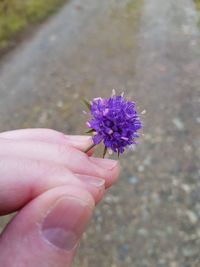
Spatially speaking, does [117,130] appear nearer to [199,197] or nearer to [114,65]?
[199,197]

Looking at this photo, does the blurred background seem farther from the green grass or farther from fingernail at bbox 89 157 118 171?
fingernail at bbox 89 157 118 171

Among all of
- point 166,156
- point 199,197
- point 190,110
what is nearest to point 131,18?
point 190,110

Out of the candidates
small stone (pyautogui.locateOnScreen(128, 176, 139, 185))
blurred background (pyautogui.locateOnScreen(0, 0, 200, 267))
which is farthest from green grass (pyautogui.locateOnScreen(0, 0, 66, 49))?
small stone (pyautogui.locateOnScreen(128, 176, 139, 185))

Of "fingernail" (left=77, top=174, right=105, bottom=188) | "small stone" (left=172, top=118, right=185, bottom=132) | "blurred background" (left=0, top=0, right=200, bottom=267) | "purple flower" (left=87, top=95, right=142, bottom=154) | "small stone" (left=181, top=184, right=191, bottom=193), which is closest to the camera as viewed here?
"fingernail" (left=77, top=174, right=105, bottom=188)

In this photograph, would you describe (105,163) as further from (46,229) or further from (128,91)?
(128,91)

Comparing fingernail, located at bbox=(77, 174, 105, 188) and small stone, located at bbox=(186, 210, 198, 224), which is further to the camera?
small stone, located at bbox=(186, 210, 198, 224)

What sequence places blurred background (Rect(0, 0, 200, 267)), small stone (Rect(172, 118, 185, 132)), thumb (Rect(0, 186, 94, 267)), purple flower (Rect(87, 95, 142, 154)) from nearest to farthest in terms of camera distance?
thumb (Rect(0, 186, 94, 267)) → purple flower (Rect(87, 95, 142, 154)) → blurred background (Rect(0, 0, 200, 267)) → small stone (Rect(172, 118, 185, 132))

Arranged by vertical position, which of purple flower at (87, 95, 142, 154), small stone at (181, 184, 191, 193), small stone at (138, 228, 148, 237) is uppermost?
purple flower at (87, 95, 142, 154)

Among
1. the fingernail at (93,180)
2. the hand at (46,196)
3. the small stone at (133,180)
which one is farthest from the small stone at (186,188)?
the fingernail at (93,180)
